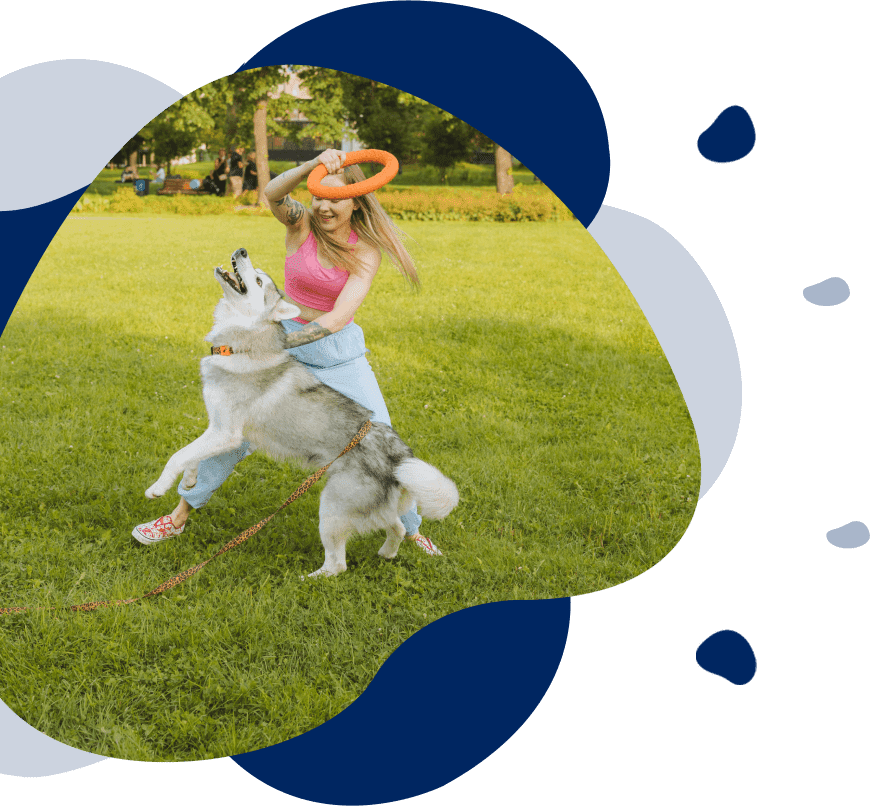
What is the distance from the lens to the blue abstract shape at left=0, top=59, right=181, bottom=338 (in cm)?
362

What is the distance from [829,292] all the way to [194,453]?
9.83 ft

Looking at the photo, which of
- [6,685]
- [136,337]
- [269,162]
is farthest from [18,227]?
[136,337]

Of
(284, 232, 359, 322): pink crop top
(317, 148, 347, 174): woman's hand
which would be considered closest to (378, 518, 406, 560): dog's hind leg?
(284, 232, 359, 322): pink crop top

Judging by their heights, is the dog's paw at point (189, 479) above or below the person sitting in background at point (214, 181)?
below

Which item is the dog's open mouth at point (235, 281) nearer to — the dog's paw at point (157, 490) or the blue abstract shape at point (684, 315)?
the dog's paw at point (157, 490)

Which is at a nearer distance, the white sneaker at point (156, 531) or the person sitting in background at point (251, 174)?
the white sneaker at point (156, 531)

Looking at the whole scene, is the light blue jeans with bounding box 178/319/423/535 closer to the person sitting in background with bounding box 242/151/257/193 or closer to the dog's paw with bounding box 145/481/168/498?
the dog's paw with bounding box 145/481/168/498

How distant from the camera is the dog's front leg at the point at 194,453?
12.2 feet

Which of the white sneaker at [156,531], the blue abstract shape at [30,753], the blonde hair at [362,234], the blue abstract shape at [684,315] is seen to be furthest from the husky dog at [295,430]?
the blue abstract shape at [684,315]

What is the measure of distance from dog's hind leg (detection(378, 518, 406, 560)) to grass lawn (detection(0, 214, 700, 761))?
7cm

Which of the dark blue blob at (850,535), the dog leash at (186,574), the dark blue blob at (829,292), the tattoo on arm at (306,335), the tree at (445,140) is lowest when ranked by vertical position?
the dog leash at (186,574)

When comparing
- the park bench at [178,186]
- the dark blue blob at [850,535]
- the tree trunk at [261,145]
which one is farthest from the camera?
the park bench at [178,186]

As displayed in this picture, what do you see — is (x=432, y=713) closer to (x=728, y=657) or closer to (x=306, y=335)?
(x=728, y=657)

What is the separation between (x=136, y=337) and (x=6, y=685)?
4132mm
